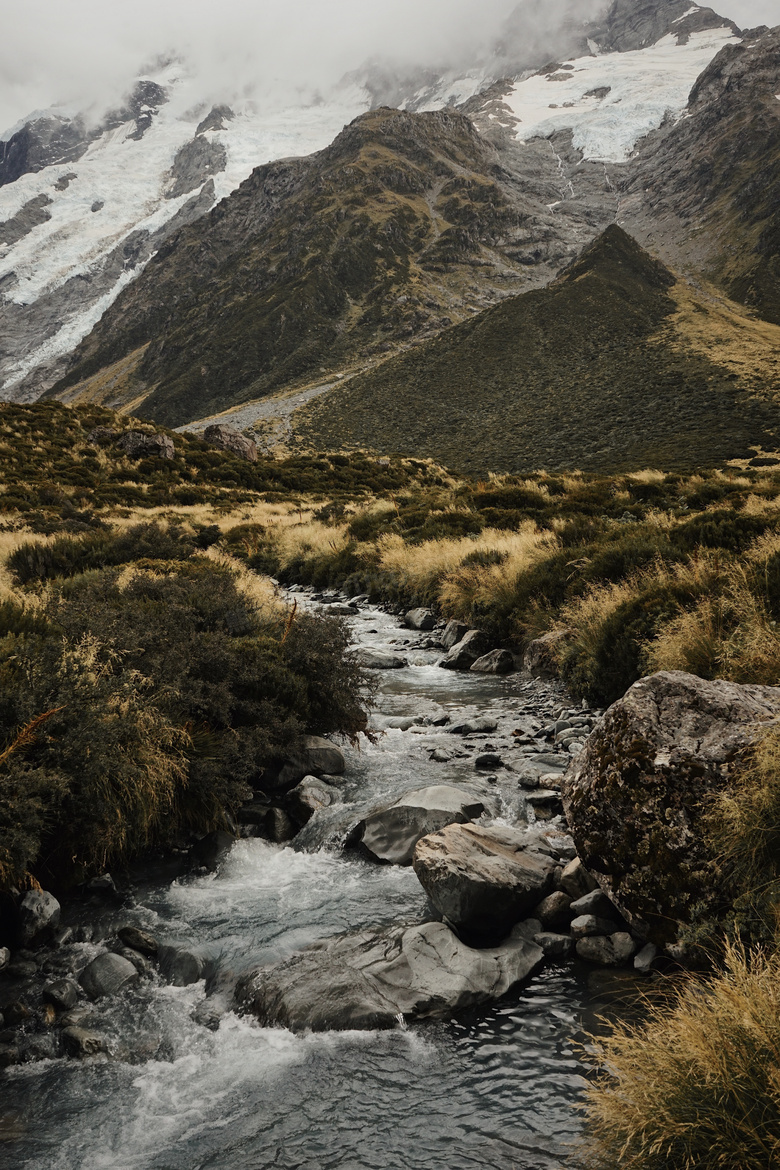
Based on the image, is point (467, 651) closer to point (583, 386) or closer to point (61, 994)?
point (61, 994)

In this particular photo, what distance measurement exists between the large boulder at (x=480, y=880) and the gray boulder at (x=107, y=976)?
228 cm

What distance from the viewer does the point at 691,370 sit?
77562 mm

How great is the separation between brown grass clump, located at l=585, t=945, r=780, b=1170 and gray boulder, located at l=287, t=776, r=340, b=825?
15.1 feet

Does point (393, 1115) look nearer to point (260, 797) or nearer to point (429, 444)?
point (260, 797)

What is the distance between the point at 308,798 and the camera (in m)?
7.28

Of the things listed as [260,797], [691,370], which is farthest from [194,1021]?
[691,370]

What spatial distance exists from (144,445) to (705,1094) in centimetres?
4840

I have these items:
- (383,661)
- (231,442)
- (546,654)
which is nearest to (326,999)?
(546,654)

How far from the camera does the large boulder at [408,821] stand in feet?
20.6

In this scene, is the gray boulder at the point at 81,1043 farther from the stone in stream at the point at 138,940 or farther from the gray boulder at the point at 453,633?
the gray boulder at the point at 453,633

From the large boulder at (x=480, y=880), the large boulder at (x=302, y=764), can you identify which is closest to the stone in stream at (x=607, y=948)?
the large boulder at (x=480, y=880)

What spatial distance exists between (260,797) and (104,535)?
14677 millimetres

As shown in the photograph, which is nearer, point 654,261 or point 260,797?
point 260,797

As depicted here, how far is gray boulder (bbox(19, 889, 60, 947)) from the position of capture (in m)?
4.89
